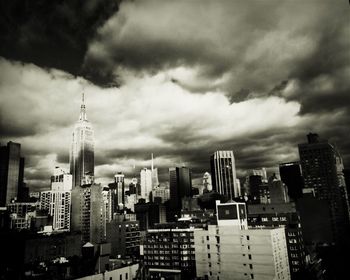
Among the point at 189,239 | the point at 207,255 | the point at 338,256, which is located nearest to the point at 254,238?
the point at 207,255

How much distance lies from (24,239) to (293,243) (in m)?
72.5

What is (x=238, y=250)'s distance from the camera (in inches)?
1508

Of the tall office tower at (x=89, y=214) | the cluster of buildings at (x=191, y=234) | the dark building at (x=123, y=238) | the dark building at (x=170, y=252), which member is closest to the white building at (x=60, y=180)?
the cluster of buildings at (x=191, y=234)

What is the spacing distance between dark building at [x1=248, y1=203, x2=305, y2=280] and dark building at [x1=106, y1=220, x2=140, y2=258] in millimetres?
49470

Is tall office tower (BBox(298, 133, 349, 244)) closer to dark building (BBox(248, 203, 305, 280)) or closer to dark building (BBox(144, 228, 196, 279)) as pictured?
dark building (BBox(248, 203, 305, 280))

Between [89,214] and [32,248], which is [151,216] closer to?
[89,214]

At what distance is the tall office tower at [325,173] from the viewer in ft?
471

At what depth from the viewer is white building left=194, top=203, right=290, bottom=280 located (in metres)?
37.0

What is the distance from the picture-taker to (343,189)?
150m

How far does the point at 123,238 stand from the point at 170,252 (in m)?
42.1

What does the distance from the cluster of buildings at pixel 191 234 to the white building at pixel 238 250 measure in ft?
0.40

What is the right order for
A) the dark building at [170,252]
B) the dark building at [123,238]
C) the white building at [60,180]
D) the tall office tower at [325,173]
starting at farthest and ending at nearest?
the white building at [60,180]
the tall office tower at [325,173]
the dark building at [123,238]
the dark building at [170,252]

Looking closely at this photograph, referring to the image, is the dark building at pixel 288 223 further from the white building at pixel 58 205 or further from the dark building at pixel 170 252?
the white building at pixel 58 205

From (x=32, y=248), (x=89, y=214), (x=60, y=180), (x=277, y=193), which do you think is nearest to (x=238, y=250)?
(x=277, y=193)
